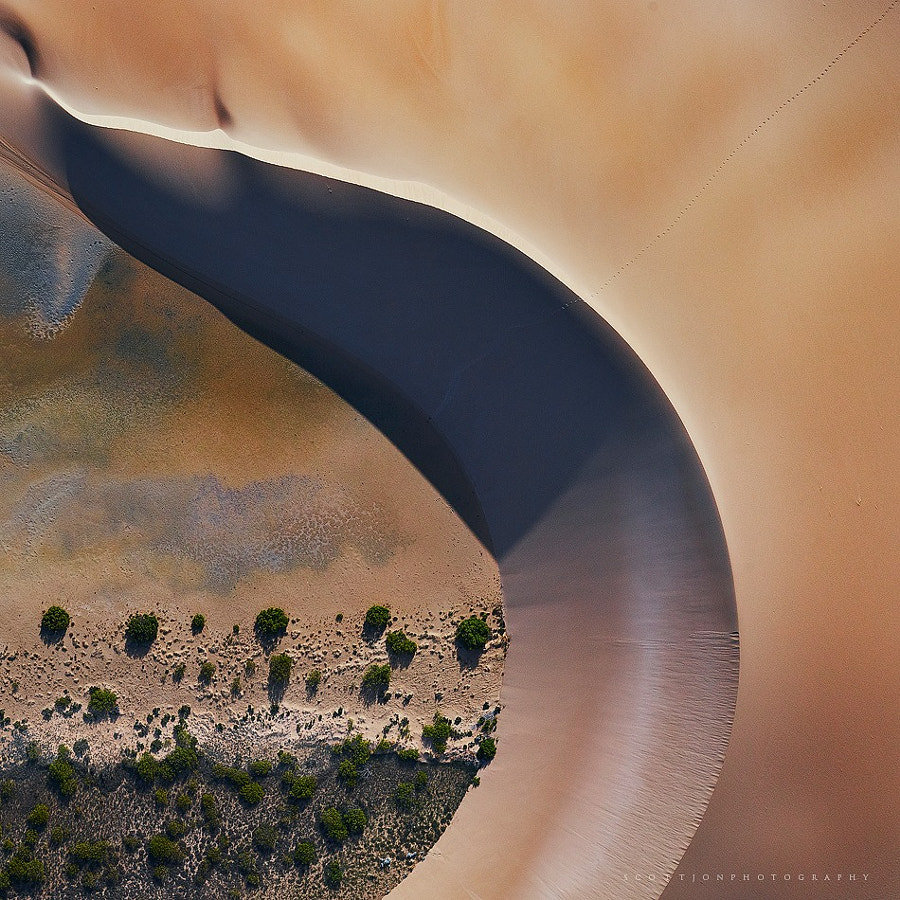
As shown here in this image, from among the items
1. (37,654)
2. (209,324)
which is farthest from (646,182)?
(37,654)

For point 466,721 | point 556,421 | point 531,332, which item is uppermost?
point 531,332

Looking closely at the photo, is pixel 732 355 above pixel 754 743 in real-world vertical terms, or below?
above

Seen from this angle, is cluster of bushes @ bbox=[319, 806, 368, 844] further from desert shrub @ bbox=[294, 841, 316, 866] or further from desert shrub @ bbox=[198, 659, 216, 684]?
desert shrub @ bbox=[198, 659, 216, 684]

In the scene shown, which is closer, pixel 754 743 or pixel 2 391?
pixel 754 743

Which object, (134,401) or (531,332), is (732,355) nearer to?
(531,332)

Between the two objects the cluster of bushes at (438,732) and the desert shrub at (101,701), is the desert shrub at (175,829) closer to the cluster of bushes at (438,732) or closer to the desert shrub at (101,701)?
the desert shrub at (101,701)

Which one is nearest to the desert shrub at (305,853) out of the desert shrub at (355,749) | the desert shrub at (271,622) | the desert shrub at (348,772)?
the desert shrub at (348,772)

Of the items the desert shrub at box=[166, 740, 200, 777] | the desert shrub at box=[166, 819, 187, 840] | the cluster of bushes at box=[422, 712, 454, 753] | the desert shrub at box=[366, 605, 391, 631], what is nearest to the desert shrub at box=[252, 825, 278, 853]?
the desert shrub at box=[166, 819, 187, 840]
